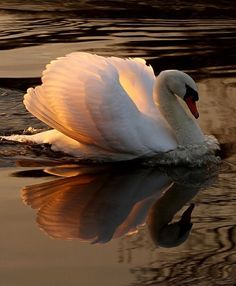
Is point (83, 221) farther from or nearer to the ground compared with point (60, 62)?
nearer to the ground

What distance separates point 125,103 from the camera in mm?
8094

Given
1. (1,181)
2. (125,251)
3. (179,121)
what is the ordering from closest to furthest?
(125,251) → (1,181) → (179,121)

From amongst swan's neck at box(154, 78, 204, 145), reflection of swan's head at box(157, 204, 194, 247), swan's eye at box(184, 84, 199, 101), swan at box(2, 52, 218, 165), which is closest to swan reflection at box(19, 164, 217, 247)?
reflection of swan's head at box(157, 204, 194, 247)

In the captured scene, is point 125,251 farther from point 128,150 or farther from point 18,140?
point 18,140

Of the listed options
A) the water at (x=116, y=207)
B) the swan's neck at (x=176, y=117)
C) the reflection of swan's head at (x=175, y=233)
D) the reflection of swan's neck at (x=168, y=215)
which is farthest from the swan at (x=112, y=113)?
the reflection of swan's head at (x=175, y=233)

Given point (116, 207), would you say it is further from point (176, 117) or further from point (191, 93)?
point (191, 93)

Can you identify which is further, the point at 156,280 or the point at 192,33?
the point at 192,33

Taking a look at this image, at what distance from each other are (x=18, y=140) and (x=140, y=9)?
7.64 metres

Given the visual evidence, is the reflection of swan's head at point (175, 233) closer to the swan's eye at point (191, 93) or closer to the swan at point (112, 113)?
the swan at point (112, 113)

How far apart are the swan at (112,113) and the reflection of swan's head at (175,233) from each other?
4.22ft

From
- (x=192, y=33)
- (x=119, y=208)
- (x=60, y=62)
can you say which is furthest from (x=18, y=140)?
(x=192, y=33)

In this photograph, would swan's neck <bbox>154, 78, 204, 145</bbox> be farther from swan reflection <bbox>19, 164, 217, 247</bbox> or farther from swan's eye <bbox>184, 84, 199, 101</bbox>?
swan reflection <bbox>19, 164, 217, 247</bbox>

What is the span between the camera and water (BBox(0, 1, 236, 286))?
5945 millimetres

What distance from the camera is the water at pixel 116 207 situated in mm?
5945
